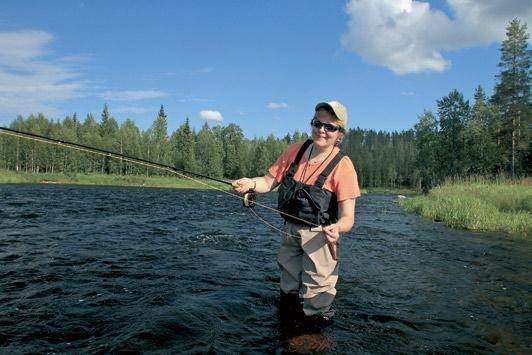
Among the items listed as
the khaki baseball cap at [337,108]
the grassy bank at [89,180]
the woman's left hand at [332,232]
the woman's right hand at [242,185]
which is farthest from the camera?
the grassy bank at [89,180]

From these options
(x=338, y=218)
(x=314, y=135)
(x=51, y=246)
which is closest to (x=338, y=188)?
(x=338, y=218)

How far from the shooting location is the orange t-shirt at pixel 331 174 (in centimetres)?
488

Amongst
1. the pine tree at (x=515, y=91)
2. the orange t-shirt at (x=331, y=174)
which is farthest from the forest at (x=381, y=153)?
the orange t-shirt at (x=331, y=174)

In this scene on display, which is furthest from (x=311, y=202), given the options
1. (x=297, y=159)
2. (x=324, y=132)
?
(x=324, y=132)

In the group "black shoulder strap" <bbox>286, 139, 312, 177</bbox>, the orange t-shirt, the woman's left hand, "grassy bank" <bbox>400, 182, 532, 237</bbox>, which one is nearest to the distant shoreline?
"grassy bank" <bbox>400, 182, 532, 237</bbox>

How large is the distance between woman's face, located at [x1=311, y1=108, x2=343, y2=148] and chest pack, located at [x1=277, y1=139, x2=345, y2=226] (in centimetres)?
22

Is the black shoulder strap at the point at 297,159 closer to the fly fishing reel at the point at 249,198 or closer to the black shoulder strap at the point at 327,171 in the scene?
the black shoulder strap at the point at 327,171

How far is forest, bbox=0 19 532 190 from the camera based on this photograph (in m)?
55.1

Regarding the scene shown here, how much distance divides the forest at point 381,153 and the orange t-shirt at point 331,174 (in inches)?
478

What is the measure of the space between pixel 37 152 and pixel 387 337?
9894 centimetres

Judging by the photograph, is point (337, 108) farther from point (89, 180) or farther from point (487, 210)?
point (89, 180)

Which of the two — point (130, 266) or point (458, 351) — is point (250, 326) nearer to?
point (458, 351)

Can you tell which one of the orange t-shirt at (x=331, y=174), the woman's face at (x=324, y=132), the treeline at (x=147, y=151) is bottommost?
the orange t-shirt at (x=331, y=174)

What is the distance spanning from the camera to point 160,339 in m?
4.65
